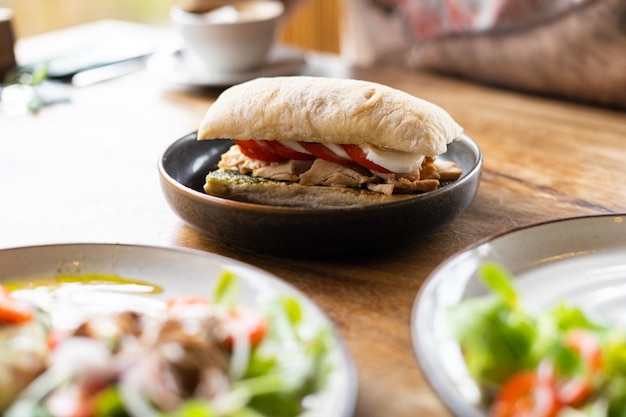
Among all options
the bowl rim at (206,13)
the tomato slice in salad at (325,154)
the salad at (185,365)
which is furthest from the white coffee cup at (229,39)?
the salad at (185,365)

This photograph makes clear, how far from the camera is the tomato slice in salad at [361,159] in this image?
123 cm

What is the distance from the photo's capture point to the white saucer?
2113mm

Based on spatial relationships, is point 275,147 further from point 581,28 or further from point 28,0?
point 28,0

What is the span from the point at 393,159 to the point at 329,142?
11 centimetres

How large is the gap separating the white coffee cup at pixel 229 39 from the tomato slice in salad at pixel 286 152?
2.82 ft

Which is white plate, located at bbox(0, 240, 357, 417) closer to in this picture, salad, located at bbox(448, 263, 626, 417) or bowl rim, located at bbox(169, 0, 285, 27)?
salad, located at bbox(448, 263, 626, 417)

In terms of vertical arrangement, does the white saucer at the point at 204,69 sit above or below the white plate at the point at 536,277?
below

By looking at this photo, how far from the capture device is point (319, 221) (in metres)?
1.05

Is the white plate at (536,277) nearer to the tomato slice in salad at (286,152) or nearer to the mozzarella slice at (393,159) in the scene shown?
the mozzarella slice at (393,159)

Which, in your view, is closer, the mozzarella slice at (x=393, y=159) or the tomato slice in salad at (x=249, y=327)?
the tomato slice in salad at (x=249, y=327)

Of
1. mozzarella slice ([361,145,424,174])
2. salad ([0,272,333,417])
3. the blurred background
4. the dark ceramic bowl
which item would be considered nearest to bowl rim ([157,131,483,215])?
the dark ceramic bowl

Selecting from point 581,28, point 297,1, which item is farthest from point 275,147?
point 297,1

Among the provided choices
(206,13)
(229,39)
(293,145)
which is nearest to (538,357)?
(293,145)

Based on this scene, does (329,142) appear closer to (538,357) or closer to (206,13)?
(538,357)
